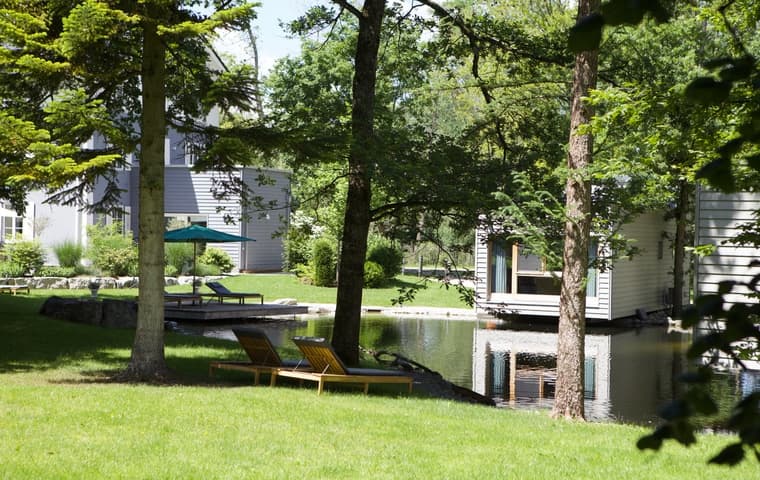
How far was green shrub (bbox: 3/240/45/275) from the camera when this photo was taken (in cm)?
3027

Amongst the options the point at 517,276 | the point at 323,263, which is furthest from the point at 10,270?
the point at 517,276

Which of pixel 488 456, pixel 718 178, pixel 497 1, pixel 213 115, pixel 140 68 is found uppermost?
pixel 497 1

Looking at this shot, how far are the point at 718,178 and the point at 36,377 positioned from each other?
1111 centimetres

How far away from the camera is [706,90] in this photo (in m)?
1.36

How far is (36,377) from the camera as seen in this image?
1126 cm

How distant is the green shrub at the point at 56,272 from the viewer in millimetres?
A: 30453

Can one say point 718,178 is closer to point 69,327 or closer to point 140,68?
point 140,68

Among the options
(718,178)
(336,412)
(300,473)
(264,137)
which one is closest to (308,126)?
(264,137)

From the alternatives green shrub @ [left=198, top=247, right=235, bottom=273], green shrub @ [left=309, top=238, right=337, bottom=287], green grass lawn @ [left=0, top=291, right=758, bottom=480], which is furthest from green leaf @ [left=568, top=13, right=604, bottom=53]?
green shrub @ [left=198, top=247, right=235, bottom=273]

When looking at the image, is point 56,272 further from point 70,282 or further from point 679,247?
point 679,247

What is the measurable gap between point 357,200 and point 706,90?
12953mm

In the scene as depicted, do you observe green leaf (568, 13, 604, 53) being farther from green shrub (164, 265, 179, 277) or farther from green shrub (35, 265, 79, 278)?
green shrub (164, 265, 179, 277)

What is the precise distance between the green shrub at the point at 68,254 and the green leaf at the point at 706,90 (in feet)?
106

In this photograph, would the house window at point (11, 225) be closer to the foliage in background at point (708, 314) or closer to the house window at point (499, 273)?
the house window at point (499, 273)
